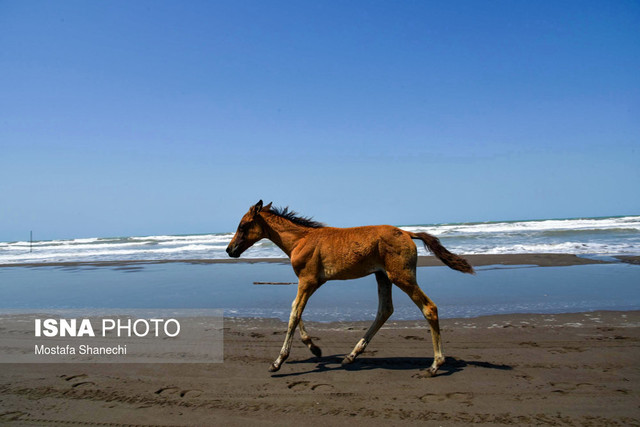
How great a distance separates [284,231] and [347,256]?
1.12 metres

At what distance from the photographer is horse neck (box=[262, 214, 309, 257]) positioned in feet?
19.8

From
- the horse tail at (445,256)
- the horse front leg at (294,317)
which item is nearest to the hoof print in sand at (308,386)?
the horse front leg at (294,317)

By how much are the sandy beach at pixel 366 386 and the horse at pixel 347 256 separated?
0.43 m

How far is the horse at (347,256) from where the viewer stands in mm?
5270

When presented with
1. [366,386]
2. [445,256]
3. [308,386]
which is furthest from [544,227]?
[308,386]

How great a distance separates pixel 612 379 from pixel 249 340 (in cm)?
491

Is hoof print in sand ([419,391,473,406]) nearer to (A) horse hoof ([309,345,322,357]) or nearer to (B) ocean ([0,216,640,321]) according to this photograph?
(A) horse hoof ([309,345,322,357])

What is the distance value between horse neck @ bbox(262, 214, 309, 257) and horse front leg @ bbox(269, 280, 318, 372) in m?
0.68

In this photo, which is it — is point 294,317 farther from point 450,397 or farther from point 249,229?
point 450,397

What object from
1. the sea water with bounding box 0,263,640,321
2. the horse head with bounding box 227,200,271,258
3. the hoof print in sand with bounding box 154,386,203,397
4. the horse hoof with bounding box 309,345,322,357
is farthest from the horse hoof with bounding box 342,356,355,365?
the sea water with bounding box 0,263,640,321

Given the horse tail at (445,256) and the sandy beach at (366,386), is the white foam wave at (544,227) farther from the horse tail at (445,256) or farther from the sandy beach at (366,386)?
the horse tail at (445,256)

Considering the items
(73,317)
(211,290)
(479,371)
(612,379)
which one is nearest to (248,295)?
(211,290)

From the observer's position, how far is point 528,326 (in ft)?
24.2

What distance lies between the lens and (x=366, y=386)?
474 centimetres
